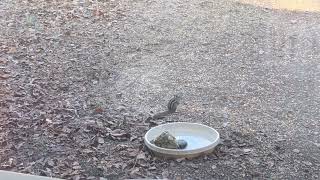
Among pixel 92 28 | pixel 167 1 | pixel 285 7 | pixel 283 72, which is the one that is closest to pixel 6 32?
pixel 92 28

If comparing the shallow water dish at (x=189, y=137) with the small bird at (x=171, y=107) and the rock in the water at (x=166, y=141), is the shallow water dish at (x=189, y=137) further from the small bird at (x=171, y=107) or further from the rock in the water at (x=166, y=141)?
the small bird at (x=171, y=107)

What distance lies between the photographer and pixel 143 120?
3355 mm

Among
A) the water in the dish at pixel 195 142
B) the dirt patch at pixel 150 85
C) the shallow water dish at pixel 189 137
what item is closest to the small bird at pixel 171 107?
the dirt patch at pixel 150 85

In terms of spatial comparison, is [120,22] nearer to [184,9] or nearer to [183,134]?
[184,9]

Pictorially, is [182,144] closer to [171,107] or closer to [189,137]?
[189,137]

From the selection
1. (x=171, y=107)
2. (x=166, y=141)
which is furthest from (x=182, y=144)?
(x=171, y=107)

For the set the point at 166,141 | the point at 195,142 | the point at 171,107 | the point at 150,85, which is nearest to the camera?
the point at 166,141

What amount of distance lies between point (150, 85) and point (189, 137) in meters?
1.00

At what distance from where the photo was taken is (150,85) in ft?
13.0

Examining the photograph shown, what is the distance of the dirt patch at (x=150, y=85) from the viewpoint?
282 cm

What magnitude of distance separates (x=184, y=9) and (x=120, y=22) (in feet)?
2.72

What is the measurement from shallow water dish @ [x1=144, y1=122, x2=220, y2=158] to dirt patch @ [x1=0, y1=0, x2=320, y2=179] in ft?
0.16

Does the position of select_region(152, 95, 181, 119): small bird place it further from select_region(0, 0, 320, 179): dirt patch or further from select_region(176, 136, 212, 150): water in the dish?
select_region(176, 136, 212, 150): water in the dish

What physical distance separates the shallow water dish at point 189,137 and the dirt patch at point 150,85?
0.16ft
